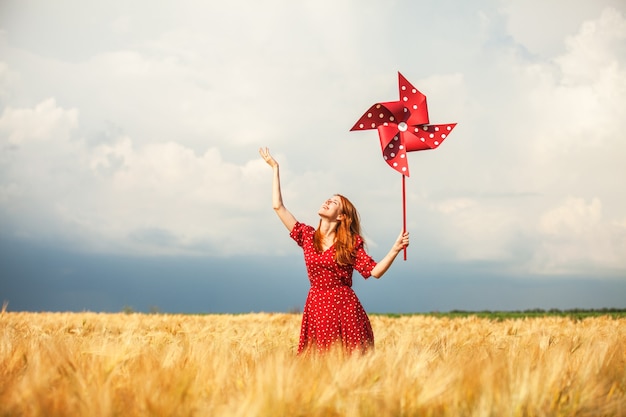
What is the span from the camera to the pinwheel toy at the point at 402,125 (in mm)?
6695

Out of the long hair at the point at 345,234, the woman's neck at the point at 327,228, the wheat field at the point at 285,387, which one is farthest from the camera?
the woman's neck at the point at 327,228

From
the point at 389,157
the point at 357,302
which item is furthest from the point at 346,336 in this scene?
the point at 389,157

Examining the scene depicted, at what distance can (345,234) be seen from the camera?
19.5 ft

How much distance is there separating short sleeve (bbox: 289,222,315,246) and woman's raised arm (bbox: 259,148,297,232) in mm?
59

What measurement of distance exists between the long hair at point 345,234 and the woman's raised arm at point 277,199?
0.36m

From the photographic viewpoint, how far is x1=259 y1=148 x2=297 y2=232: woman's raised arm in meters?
6.28

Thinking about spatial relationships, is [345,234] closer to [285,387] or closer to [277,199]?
[277,199]

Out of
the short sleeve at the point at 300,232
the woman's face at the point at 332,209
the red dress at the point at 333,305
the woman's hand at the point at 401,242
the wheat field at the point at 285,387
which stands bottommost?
the wheat field at the point at 285,387

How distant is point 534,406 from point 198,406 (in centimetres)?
160

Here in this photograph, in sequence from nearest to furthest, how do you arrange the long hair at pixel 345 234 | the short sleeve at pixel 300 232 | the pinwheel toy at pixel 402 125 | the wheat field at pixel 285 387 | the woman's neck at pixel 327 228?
1. the wheat field at pixel 285 387
2. the long hair at pixel 345 234
3. the woman's neck at pixel 327 228
4. the short sleeve at pixel 300 232
5. the pinwheel toy at pixel 402 125

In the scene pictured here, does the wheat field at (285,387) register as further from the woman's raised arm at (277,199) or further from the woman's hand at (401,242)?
the woman's raised arm at (277,199)

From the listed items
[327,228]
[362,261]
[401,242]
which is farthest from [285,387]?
[327,228]

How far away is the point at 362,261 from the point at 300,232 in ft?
2.38

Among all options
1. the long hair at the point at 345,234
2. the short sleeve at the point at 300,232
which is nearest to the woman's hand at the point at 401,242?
the long hair at the point at 345,234
